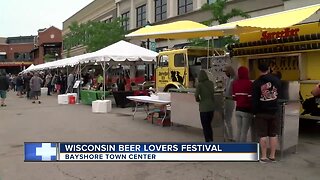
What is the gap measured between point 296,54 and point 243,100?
3499 mm

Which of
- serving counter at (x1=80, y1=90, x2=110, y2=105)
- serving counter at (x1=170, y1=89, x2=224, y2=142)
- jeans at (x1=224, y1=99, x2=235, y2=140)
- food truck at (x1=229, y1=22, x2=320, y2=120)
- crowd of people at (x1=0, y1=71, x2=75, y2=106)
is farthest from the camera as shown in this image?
crowd of people at (x1=0, y1=71, x2=75, y2=106)

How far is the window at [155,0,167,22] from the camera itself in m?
34.1

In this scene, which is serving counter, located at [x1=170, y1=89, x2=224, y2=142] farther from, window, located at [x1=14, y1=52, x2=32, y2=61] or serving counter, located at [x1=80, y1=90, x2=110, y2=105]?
window, located at [x1=14, y1=52, x2=32, y2=61]

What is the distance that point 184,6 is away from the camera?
3108cm

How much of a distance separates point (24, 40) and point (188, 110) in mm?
107849

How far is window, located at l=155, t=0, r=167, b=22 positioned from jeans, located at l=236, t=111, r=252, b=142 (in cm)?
2668

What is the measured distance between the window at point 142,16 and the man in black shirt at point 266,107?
31475mm

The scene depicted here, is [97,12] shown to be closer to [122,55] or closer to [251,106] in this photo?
[122,55]

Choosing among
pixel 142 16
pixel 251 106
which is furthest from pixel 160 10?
pixel 251 106

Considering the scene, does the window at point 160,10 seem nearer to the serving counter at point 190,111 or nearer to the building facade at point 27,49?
the serving counter at point 190,111

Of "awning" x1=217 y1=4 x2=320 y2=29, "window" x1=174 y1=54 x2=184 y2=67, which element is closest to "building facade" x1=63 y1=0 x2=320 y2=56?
"window" x1=174 y1=54 x2=184 y2=67

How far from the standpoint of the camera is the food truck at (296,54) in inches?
397

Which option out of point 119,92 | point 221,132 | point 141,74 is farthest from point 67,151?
point 141,74

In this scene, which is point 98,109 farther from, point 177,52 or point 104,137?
point 104,137
